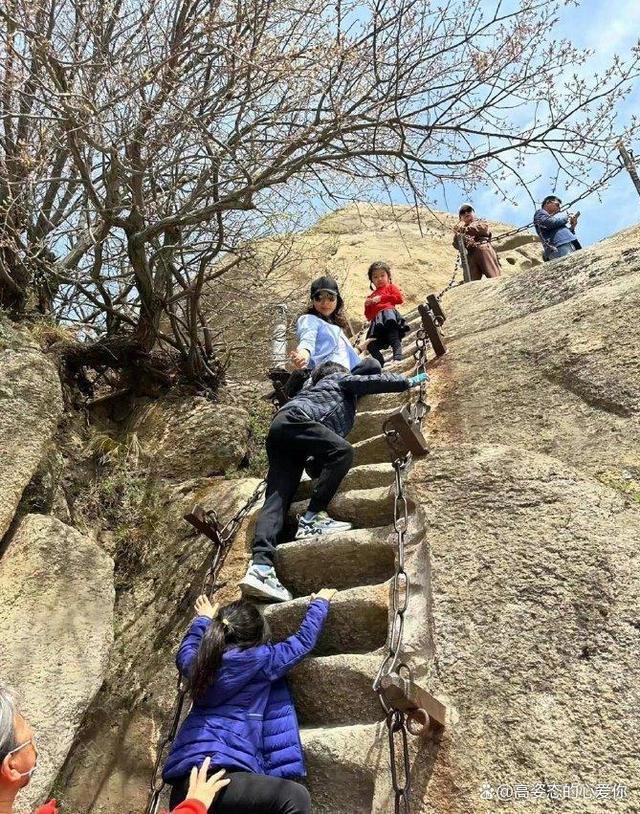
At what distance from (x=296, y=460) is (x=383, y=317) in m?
3.72

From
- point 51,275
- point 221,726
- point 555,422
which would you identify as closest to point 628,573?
point 555,422

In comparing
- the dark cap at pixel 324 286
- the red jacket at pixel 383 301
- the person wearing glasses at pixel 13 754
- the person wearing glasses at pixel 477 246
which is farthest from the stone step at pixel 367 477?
the person wearing glasses at pixel 477 246

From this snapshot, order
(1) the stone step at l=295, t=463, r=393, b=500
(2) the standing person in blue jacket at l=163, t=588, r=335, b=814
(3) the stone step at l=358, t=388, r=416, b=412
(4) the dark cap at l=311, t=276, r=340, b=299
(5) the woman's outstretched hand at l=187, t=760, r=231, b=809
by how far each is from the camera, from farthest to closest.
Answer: (3) the stone step at l=358, t=388, r=416, b=412 → (4) the dark cap at l=311, t=276, r=340, b=299 → (1) the stone step at l=295, t=463, r=393, b=500 → (2) the standing person in blue jacket at l=163, t=588, r=335, b=814 → (5) the woman's outstretched hand at l=187, t=760, r=231, b=809

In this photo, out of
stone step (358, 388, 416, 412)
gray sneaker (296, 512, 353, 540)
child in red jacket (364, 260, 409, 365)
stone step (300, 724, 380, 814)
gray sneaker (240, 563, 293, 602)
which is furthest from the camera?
child in red jacket (364, 260, 409, 365)

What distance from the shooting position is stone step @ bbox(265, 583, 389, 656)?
324cm

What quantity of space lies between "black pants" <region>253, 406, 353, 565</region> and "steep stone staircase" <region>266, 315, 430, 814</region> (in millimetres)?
170

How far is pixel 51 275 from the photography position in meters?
6.52

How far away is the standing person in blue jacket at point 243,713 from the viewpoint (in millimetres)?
2514

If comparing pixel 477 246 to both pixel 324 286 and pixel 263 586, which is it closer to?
pixel 324 286

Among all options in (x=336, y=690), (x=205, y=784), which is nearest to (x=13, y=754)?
(x=205, y=784)

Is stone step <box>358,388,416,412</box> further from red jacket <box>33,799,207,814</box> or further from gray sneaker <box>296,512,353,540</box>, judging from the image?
red jacket <box>33,799,207,814</box>

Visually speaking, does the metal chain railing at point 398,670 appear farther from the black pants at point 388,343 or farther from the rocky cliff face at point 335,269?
the rocky cliff face at point 335,269

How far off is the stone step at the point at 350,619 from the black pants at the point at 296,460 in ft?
1.86

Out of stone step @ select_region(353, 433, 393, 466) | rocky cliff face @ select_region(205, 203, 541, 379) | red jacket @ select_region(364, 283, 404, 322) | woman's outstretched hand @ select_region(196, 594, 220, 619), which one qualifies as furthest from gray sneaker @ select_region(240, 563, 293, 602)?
rocky cliff face @ select_region(205, 203, 541, 379)
